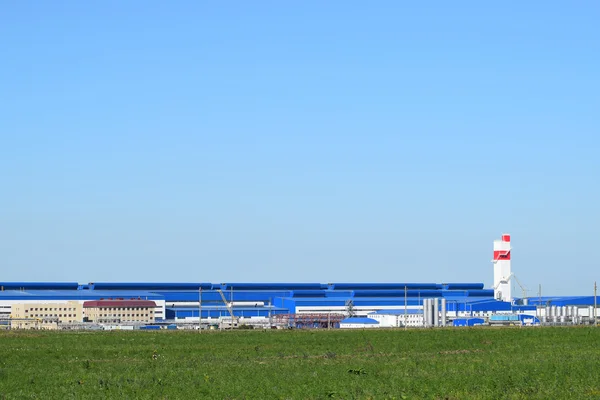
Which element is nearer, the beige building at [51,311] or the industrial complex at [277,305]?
the industrial complex at [277,305]

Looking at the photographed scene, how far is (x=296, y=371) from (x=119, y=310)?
116m

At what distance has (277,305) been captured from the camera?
173250 mm

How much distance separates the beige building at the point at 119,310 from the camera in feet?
486

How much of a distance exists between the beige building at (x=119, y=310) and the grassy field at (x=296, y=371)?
292ft

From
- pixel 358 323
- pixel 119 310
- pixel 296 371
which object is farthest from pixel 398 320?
pixel 296 371

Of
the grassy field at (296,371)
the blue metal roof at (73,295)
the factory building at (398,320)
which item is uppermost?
the grassy field at (296,371)

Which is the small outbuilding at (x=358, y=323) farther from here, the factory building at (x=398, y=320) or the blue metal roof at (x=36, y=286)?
Answer: the blue metal roof at (x=36, y=286)

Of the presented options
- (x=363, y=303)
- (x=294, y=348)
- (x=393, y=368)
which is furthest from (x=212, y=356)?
(x=363, y=303)

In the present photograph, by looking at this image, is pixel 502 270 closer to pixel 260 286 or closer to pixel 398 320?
pixel 260 286

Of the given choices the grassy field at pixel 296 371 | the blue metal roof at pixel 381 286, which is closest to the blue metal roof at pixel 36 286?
the blue metal roof at pixel 381 286

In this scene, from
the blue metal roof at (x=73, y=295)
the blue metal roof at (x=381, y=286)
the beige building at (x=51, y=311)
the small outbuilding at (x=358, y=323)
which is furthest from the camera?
the blue metal roof at (x=381, y=286)

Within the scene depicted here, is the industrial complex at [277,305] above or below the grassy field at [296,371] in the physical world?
below

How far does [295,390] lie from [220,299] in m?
146

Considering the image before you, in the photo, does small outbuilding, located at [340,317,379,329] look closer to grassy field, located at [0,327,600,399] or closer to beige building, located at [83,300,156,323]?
beige building, located at [83,300,156,323]
